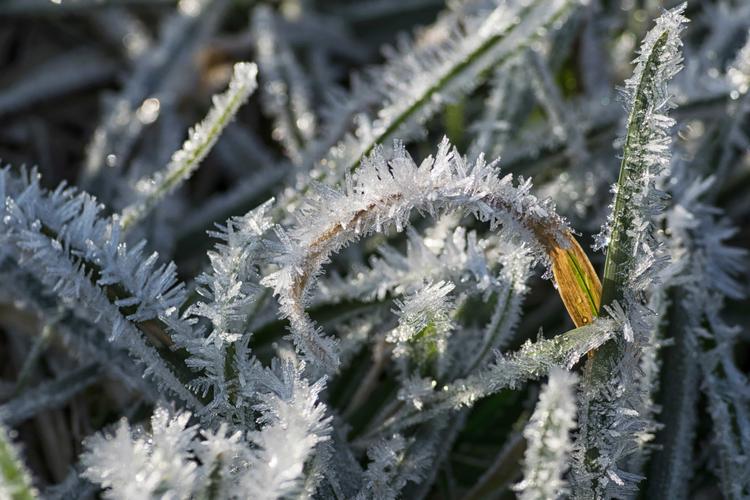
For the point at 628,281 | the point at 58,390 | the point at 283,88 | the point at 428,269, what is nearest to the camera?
the point at 628,281

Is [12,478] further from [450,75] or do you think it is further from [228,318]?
[450,75]

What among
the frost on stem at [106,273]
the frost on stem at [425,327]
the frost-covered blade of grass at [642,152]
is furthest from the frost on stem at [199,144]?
the frost-covered blade of grass at [642,152]

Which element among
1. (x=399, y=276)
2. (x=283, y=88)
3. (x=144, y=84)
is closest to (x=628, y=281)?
(x=399, y=276)

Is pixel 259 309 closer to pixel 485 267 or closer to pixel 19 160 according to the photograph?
pixel 485 267

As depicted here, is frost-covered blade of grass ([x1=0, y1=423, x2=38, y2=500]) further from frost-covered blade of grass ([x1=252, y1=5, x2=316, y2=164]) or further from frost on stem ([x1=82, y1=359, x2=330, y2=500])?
frost-covered blade of grass ([x1=252, y1=5, x2=316, y2=164])

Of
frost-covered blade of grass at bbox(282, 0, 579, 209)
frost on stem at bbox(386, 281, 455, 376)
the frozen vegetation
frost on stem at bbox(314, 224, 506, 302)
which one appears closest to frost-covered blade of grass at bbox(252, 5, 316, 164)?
the frozen vegetation
